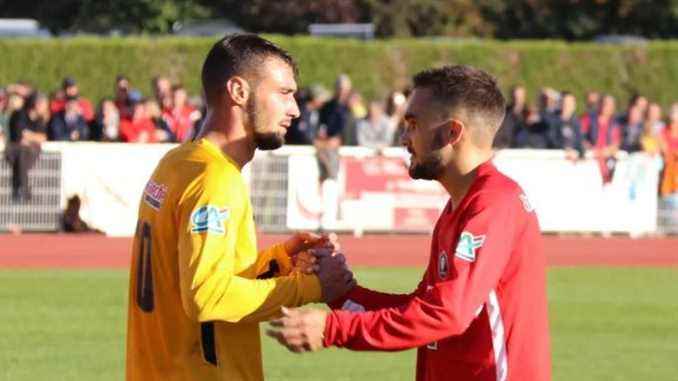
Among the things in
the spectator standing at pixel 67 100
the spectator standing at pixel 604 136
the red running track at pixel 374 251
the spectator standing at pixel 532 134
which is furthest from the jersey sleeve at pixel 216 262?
the spectator standing at pixel 532 134

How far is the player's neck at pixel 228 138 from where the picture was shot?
6223mm

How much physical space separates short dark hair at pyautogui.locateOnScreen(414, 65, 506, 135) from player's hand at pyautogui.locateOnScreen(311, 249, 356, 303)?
2.52 ft

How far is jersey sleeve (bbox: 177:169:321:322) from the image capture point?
5820 mm

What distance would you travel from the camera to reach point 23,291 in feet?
56.6

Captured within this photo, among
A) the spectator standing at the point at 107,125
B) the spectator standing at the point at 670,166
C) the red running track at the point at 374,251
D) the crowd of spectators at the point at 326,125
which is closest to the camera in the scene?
the red running track at the point at 374,251

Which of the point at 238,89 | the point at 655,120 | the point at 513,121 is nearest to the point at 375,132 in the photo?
the point at 513,121

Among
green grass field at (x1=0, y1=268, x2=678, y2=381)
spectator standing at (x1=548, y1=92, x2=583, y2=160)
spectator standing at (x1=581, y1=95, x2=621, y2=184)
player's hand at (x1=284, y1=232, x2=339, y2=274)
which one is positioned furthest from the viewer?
spectator standing at (x1=548, y1=92, x2=583, y2=160)

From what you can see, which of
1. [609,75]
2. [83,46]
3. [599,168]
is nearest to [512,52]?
[609,75]

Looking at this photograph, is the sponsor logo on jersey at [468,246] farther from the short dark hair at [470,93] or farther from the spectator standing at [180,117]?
the spectator standing at [180,117]

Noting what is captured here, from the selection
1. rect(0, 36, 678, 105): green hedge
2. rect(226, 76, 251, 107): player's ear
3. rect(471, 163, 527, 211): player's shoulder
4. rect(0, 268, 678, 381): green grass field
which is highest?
rect(0, 36, 678, 105): green hedge

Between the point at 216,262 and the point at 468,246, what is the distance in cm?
86

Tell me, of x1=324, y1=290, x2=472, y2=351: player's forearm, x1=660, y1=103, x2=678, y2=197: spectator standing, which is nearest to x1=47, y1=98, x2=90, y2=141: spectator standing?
x1=660, y1=103, x2=678, y2=197: spectator standing

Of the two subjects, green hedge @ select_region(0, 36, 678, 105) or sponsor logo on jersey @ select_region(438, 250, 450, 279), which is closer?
sponsor logo on jersey @ select_region(438, 250, 450, 279)

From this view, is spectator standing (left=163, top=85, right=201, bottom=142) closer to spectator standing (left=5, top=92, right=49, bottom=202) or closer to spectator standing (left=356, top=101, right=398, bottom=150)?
spectator standing (left=5, top=92, right=49, bottom=202)
